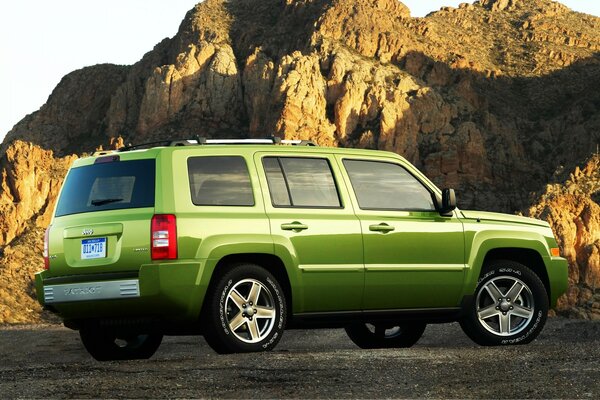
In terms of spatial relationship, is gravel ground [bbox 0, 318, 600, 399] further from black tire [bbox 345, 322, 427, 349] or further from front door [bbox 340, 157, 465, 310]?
black tire [bbox 345, 322, 427, 349]

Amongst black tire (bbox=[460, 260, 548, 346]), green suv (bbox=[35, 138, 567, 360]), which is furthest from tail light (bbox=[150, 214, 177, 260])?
black tire (bbox=[460, 260, 548, 346])

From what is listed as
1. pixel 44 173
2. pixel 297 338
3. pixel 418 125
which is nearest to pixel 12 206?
pixel 44 173

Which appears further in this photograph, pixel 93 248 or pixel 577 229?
pixel 577 229

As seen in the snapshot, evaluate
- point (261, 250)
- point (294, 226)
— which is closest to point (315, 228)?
point (294, 226)

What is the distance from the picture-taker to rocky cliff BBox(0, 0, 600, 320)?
87000 mm

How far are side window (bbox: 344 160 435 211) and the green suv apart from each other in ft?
0.04

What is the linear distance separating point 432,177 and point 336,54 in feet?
39.8

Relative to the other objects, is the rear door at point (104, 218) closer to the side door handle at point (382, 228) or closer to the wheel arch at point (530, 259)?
the side door handle at point (382, 228)

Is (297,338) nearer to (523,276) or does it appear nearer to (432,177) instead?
(523,276)

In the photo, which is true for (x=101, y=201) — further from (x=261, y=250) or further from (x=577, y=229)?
(x=577, y=229)

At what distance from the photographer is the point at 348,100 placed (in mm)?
87062

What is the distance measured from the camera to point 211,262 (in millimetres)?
10742

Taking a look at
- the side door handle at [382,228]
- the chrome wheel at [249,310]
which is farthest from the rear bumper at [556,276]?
the chrome wheel at [249,310]

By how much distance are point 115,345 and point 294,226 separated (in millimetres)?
2610
